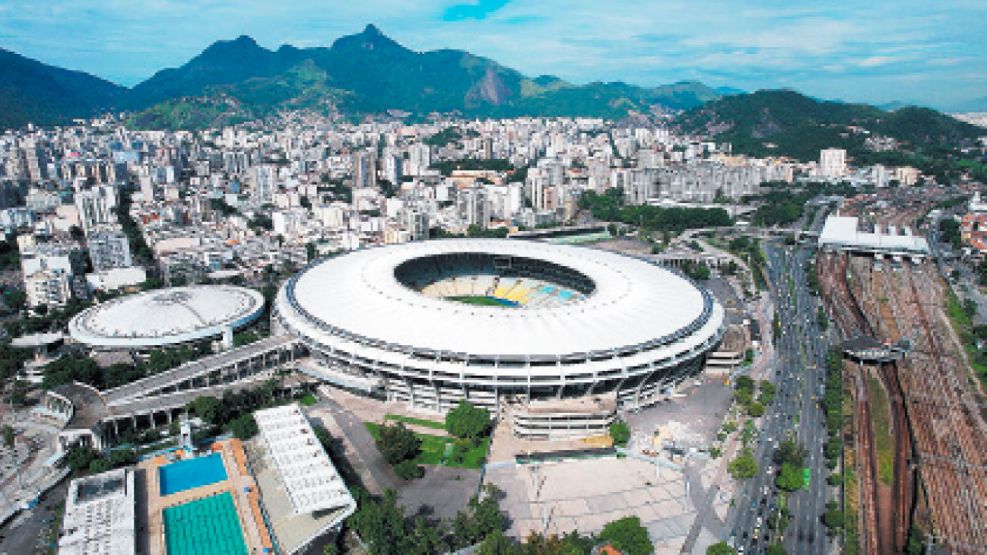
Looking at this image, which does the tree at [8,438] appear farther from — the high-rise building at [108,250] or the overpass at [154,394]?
the high-rise building at [108,250]

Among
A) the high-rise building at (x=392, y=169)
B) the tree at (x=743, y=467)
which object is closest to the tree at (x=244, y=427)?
the tree at (x=743, y=467)

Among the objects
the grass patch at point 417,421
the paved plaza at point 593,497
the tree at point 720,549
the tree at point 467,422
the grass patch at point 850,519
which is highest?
the tree at point 467,422

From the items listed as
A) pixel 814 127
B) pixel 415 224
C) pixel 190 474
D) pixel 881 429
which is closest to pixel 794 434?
pixel 881 429

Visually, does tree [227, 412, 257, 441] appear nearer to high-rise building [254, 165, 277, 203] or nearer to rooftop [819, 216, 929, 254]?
rooftop [819, 216, 929, 254]

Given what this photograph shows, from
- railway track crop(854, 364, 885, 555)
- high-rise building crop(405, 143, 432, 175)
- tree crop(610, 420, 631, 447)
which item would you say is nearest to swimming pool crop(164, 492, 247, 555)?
tree crop(610, 420, 631, 447)

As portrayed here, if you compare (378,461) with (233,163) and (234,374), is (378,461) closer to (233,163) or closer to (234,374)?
(234,374)

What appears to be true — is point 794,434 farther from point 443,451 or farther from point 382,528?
point 382,528
